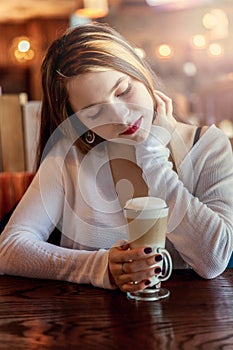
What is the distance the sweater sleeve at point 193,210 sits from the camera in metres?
1.08

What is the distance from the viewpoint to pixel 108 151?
1.29 metres

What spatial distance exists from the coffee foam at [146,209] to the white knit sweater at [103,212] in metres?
0.14

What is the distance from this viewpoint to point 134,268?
95 centimetres

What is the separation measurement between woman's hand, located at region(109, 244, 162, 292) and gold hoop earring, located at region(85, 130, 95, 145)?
352mm

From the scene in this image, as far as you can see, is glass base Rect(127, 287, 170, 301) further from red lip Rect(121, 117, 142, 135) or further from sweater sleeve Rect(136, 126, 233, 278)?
red lip Rect(121, 117, 142, 135)

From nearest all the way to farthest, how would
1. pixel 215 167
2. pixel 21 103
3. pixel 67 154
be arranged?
pixel 215 167
pixel 67 154
pixel 21 103

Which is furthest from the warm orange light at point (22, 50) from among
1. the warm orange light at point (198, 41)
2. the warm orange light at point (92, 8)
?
the warm orange light at point (198, 41)

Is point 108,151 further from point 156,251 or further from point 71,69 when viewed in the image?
point 156,251

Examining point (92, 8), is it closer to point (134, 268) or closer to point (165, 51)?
point (165, 51)

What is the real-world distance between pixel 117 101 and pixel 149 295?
382 mm

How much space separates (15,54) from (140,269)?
225 inches

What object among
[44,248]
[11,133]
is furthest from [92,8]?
[44,248]

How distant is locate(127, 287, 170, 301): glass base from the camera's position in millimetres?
955

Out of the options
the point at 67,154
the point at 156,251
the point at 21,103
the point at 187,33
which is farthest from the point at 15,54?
the point at 156,251
